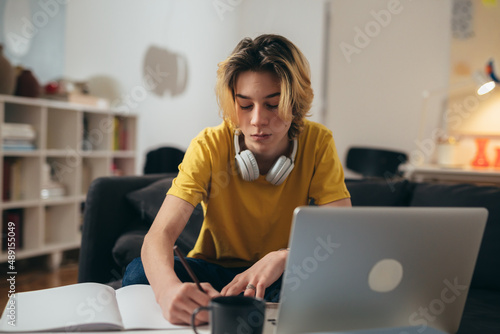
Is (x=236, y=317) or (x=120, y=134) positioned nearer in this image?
(x=236, y=317)

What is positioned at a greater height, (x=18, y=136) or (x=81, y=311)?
(x=18, y=136)

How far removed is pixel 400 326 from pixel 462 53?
11.0ft

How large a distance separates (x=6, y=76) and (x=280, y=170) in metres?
2.52

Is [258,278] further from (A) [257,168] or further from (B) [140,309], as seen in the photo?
(A) [257,168]

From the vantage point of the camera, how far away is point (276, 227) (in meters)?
1.28

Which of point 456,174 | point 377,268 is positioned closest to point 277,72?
point 377,268

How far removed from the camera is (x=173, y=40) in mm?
4438

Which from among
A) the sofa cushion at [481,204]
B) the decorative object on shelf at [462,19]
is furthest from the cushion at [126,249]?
the decorative object on shelf at [462,19]

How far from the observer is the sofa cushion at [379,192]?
68.9 inches

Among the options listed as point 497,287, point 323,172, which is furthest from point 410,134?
point 323,172

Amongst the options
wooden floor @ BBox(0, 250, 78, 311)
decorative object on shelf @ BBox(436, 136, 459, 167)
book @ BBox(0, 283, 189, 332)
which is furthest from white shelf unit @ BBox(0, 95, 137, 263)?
decorative object on shelf @ BBox(436, 136, 459, 167)

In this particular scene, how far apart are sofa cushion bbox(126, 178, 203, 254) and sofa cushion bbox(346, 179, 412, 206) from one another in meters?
0.60

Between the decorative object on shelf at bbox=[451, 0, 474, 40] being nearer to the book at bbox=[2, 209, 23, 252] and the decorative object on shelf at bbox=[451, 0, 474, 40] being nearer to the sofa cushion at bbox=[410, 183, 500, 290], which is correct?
the sofa cushion at bbox=[410, 183, 500, 290]

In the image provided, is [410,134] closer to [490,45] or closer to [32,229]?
[490,45]
